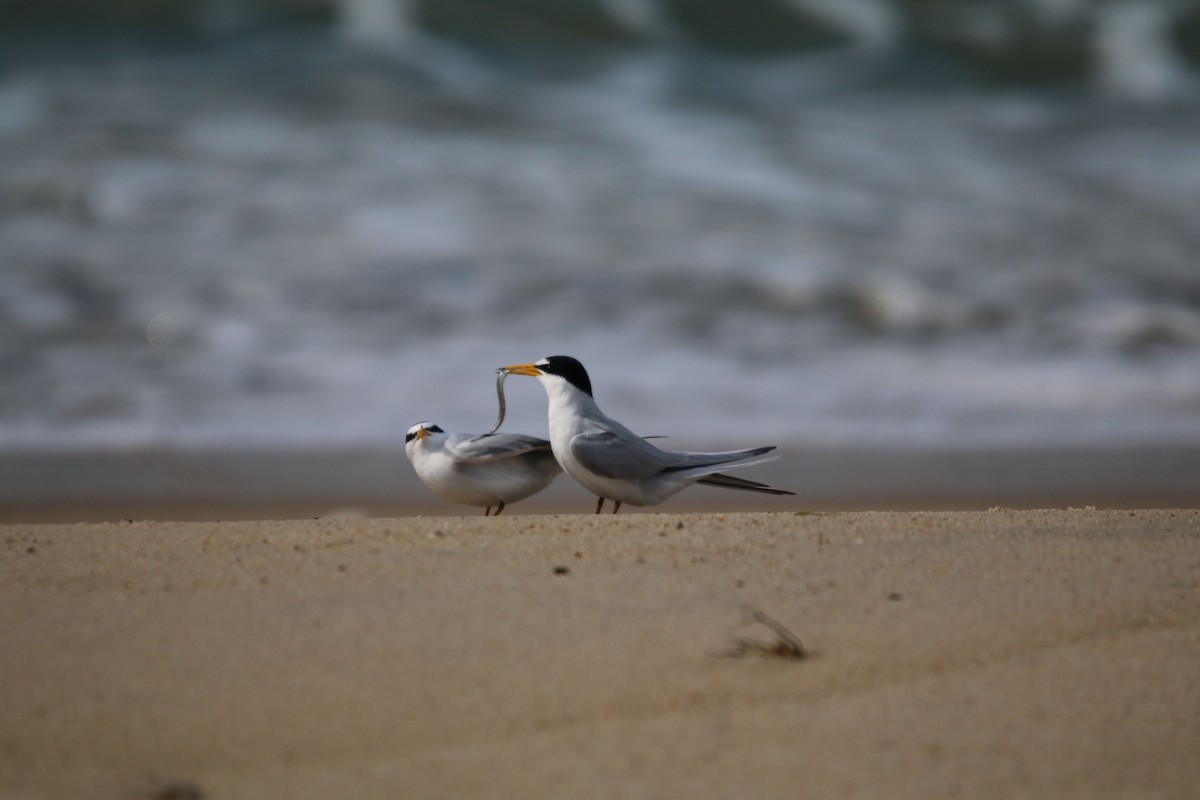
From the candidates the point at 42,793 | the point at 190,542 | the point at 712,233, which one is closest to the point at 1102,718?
the point at 42,793

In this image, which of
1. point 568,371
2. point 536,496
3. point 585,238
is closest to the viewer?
point 568,371

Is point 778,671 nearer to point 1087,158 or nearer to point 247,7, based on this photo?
point 1087,158

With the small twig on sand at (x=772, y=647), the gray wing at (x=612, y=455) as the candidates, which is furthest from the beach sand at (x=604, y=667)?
the gray wing at (x=612, y=455)

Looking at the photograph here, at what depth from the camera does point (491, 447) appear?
169 inches

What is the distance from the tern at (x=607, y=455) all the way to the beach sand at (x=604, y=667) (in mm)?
808

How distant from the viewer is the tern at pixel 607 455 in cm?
410

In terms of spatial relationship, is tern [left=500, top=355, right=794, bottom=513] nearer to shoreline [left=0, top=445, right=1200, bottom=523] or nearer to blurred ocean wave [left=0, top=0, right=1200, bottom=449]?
shoreline [left=0, top=445, right=1200, bottom=523]

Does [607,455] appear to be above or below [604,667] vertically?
above

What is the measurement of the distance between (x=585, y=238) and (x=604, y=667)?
23.2ft

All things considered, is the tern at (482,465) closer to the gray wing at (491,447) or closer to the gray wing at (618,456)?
the gray wing at (491,447)

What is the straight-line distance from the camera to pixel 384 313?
27.0ft

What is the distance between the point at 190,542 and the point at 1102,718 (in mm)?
2190

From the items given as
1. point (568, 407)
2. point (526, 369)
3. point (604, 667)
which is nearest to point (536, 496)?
point (526, 369)

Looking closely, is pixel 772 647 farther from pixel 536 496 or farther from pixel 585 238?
pixel 585 238
